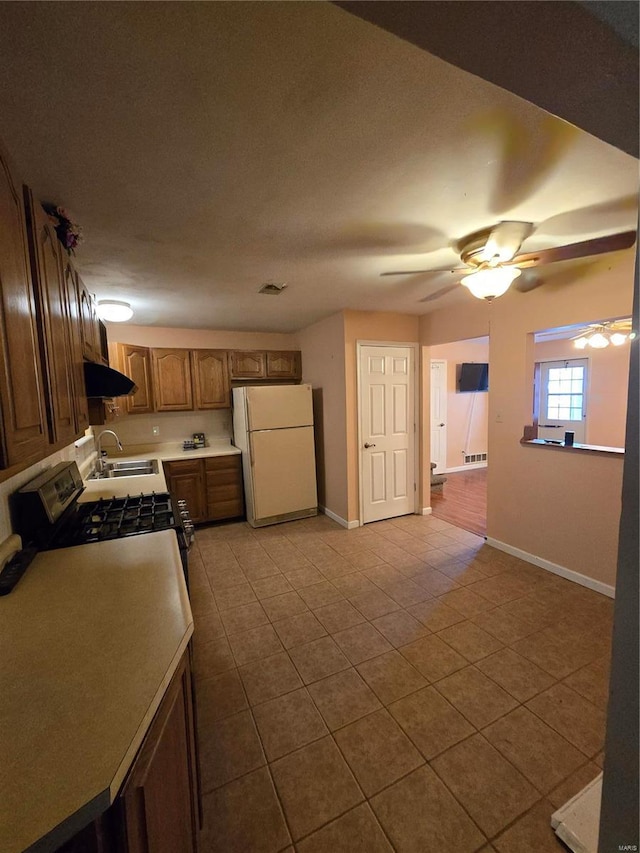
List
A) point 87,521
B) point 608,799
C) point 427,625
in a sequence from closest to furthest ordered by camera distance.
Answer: point 608,799
point 87,521
point 427,625

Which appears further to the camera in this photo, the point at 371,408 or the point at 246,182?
the point at 371,408

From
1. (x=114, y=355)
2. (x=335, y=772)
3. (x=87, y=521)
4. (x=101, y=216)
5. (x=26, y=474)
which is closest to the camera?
(x=335, y=772)

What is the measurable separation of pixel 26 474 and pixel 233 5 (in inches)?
80.8

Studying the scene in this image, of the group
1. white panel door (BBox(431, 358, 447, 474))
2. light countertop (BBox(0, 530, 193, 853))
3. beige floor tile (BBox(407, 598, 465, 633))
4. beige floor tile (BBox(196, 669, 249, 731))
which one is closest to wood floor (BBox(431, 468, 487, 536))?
white panel door (BBox(431, 358, 447, 474))

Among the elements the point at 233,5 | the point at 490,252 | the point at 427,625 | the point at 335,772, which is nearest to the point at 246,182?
the point at 233,5

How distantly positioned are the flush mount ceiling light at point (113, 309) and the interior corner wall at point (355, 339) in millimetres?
2072

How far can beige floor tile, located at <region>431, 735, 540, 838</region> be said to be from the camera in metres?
1.26

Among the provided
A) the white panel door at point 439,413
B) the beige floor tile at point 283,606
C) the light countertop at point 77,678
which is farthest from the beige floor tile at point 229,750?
the white panel door at point 439,413

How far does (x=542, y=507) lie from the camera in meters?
2.89

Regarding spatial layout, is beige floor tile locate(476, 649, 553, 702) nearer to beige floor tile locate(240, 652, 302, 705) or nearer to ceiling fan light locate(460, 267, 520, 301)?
beige floor tile locate(240, 652, 302, 705)

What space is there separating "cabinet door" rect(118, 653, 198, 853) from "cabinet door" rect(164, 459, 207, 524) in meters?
2.96

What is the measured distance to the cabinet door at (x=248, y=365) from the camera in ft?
14.3

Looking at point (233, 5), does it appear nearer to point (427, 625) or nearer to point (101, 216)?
point (101, 216)

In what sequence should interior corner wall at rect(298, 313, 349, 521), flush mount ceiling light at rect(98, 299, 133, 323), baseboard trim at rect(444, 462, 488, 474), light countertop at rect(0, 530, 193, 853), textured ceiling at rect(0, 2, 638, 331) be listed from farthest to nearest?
baseboard trim at rect(444, 462, 488, 474) → interior corner wall at rect(298, 313, 349, 521) → flush mount ceiling light at rect(98, 299, 133, 323) → textured ceiling at rect(0, 2, 638, 331) → light countertop at rect(0, 530, 193, 853)
